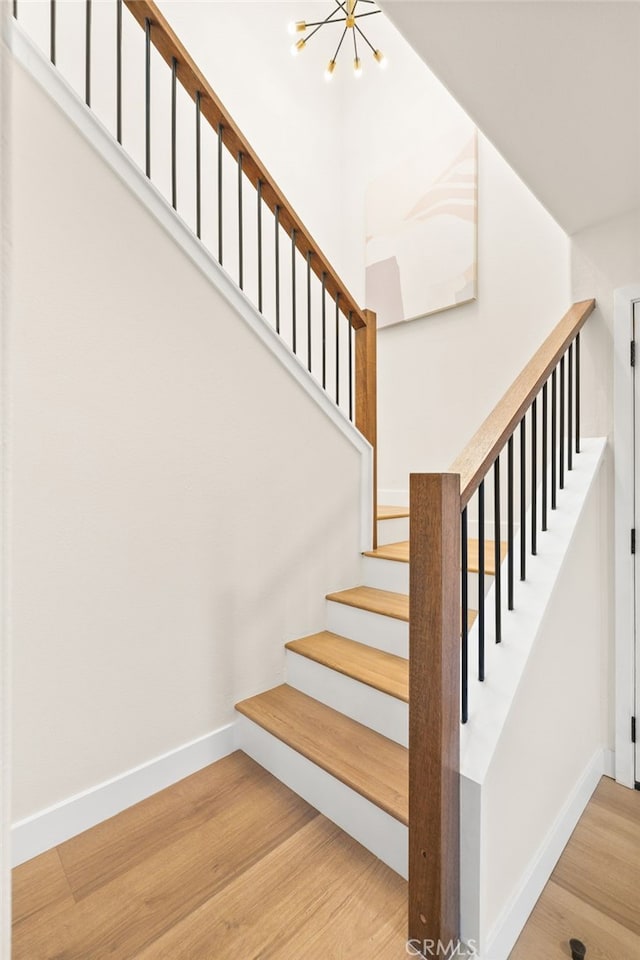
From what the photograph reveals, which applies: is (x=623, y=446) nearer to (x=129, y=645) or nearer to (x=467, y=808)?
(x=467, y=808)

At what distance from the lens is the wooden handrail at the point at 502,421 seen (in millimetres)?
1173

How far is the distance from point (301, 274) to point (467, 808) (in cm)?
337

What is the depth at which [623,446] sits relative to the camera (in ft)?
6.29

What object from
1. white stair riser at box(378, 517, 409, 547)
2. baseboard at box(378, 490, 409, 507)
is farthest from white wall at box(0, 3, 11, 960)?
baseboard at box(378, 490, 409, 507)

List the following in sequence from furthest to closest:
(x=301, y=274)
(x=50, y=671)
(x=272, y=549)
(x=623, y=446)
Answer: (x=301, y=274) → (x=272, y=549) → (x=623, y=446) → (x=50, y=671)

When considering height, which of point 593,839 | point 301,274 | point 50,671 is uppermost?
point 301,274

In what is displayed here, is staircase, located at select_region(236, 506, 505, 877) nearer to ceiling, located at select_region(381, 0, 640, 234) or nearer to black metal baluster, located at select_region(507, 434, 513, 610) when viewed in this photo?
black metal baluster, located at select_region(507, 434, 513, 610)

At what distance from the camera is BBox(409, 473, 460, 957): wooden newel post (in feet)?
3.46

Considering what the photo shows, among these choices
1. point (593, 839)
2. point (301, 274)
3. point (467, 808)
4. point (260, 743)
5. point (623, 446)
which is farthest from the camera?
point (301, 274)

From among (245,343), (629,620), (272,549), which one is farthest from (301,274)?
(629,620)

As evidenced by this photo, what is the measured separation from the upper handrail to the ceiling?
3.02 ft

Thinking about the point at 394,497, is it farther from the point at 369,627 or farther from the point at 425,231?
the point at 425,231

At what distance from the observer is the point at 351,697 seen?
1766 mm

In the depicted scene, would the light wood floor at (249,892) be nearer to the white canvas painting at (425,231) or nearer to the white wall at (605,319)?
the white wall at (605,319)
